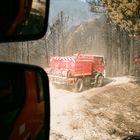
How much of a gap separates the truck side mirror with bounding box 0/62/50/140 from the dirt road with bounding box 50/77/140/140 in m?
11.5

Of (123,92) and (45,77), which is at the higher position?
(45,77)

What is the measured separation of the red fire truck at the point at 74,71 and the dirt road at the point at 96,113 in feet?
1.86

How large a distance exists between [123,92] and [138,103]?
9.64ft

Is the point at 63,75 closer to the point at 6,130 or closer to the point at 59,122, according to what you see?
the point at 59,122

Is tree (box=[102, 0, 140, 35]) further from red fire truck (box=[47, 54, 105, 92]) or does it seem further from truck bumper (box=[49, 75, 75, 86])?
truck bumper (box=[49, 75, 75, 86])

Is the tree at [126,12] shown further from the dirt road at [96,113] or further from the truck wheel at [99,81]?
the truck wheel at [99,81]

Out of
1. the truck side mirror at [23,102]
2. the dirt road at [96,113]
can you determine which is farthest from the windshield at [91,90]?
the truck side mirror at [23,102]

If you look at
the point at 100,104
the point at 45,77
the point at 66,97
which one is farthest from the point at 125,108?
the point at 45,77

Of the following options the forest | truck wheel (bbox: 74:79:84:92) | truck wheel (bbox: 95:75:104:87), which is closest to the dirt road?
truck wheel (bbox: 74:79:84:92)

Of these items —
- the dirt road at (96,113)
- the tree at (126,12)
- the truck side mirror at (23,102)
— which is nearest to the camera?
→ the truck side mirror at (23,102)

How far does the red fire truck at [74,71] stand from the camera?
2536cm

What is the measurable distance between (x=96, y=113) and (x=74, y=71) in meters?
5.69

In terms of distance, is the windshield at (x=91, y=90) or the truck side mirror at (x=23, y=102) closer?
the truck side mirror at (x=23, y=102)

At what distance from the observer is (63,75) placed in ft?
83.9
